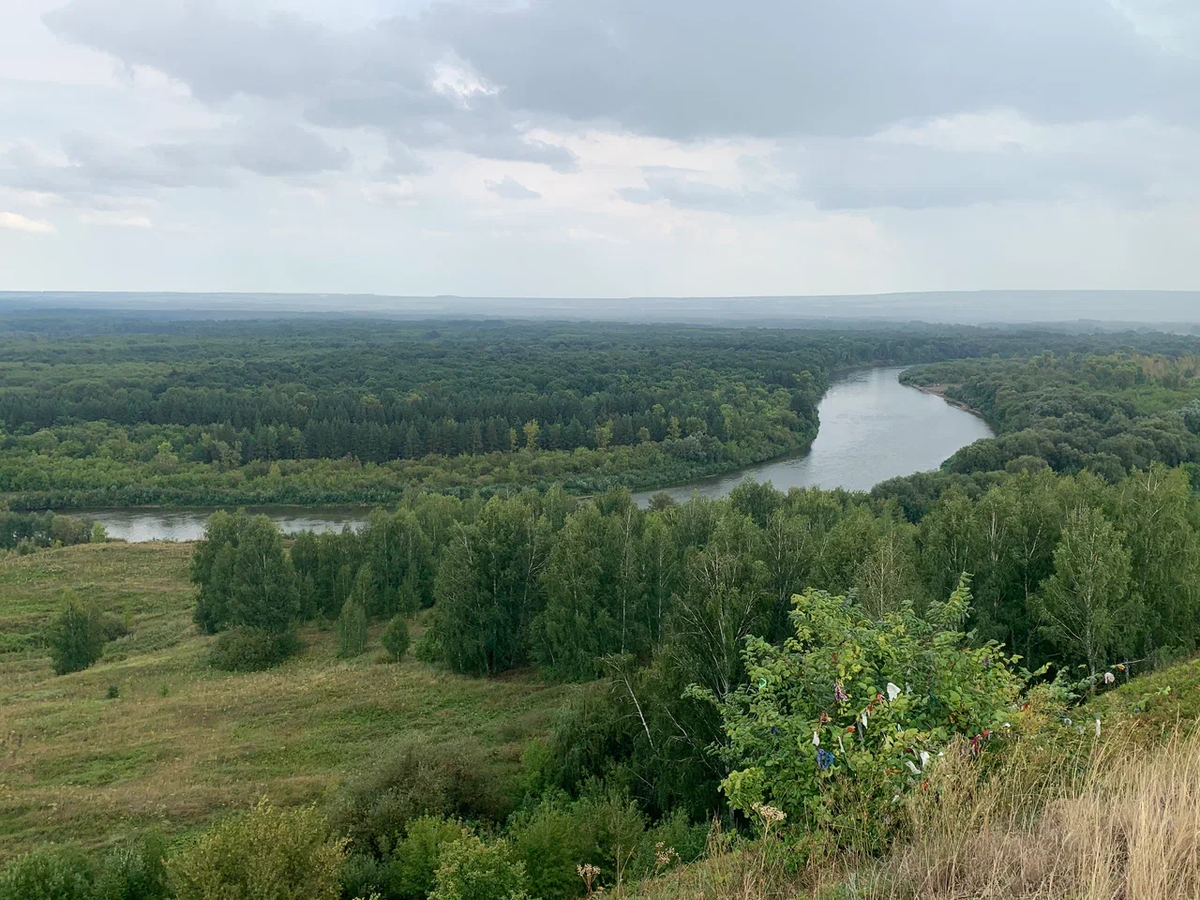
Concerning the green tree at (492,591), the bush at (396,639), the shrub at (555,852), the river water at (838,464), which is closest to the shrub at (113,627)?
the river water at (838,464)

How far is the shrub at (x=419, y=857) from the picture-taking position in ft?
34.7

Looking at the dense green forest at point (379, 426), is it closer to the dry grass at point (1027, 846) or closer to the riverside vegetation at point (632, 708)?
the riverside vegetation at point (632, 708)

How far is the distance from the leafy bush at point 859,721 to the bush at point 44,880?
959 cm

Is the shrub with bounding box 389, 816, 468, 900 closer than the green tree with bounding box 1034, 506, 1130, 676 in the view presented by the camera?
Yes

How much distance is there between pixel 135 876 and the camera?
35.4 ft

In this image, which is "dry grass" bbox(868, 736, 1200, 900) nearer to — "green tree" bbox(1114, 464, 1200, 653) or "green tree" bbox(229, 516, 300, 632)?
"green tree" bbox(1114, 464, 1200, 653)

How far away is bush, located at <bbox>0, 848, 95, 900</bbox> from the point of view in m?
9.98

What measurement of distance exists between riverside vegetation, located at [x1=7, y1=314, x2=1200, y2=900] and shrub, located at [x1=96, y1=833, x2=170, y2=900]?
0.05 metres

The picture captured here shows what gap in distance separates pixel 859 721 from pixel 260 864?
23.8ft

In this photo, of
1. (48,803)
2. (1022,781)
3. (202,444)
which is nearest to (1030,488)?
(1022,781)

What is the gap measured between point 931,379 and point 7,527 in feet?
385

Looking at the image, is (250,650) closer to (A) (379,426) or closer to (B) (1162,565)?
(B) (1162,565)

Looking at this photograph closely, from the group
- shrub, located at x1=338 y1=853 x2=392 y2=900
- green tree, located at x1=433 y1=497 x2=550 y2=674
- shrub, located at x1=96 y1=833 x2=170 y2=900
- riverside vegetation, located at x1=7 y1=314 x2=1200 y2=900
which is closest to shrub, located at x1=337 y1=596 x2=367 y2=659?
riverside vegetation, located at x1=7 y1=314 x2=1200 y2=900

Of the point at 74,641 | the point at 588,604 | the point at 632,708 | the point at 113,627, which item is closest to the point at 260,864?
the point at 632,708
